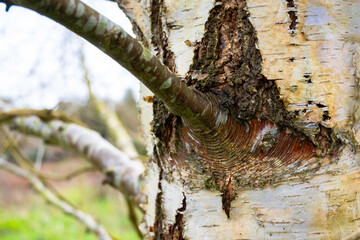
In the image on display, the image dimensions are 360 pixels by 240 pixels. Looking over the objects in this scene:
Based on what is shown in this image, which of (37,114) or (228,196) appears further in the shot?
(37,114)

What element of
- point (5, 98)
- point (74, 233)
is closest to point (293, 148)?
point (5, 98)

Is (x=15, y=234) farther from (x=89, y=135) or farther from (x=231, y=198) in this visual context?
(x=231, y=198)

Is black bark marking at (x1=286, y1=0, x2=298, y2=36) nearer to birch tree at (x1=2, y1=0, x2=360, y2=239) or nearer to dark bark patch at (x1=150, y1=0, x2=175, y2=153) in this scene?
birch tree at (x1=2, y1=0, x2=360, y2=239)

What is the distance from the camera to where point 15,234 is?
559cm

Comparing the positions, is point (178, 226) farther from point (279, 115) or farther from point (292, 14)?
point (292, 14)

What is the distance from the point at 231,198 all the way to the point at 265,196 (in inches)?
2.6

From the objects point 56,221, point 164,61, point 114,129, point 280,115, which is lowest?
point 280,115

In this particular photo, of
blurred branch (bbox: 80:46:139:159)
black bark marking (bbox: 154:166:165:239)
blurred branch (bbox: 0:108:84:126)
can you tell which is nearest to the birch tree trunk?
black bark marking (bbox: 154:166:165:239)

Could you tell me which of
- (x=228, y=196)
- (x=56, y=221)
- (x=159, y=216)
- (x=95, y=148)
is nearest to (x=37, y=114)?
(x=95, y=148)

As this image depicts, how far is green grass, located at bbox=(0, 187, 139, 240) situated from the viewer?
5371mm

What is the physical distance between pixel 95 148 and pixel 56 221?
4989mm

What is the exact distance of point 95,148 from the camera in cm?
152

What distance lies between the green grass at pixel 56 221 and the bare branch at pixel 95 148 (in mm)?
2854

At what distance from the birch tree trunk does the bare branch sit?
547 mm
